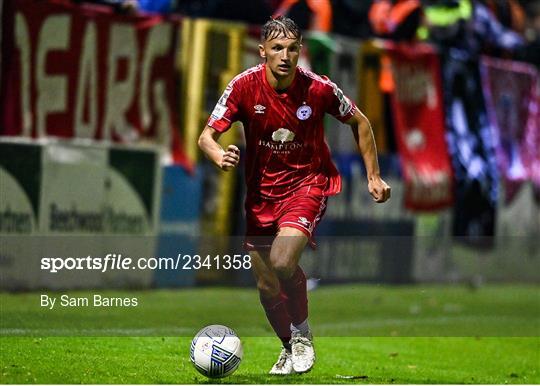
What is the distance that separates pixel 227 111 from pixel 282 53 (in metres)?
0.58

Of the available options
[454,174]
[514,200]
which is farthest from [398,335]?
[514,200]

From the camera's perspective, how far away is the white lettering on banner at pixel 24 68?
15461 mm

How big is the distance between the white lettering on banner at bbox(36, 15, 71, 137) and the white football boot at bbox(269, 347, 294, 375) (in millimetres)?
6662

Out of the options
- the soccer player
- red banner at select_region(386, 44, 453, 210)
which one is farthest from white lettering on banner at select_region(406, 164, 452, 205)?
the soccer player

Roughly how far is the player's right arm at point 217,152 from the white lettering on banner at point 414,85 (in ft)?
39.0

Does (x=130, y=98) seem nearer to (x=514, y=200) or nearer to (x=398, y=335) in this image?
(x=398, y=335)

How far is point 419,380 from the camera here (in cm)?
1046

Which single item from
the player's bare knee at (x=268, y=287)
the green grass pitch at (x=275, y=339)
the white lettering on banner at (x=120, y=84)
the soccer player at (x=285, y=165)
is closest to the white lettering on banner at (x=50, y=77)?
the white lettering on banner at (x=120, y=84)

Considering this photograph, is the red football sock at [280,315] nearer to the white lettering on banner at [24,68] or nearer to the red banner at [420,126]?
the white lettering on banner at [24,68]

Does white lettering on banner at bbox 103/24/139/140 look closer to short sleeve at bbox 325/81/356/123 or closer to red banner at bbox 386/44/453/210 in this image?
red banner at bbox 386/44/453/210

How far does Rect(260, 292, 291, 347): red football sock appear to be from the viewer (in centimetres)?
996

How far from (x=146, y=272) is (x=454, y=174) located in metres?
7.51

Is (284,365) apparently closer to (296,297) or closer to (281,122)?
(296,297)

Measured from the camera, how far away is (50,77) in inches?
630
